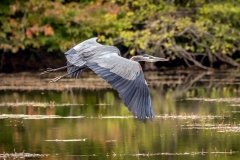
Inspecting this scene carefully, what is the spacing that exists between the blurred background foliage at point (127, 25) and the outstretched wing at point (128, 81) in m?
14.6

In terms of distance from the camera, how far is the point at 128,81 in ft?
26.9

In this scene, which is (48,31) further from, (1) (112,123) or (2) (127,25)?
(1) (112,123)

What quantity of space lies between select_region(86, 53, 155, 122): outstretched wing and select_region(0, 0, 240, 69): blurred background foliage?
14.6 meters

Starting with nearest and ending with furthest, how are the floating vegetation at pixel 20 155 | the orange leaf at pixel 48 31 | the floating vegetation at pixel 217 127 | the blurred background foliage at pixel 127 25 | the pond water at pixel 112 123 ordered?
the floating vegetation at pixel 20 155
the pond water at pixel 112 123
the floating vegetation at pixel 217 127
the blurred background foliage at pixel 127 25
the orange leaf at pixel 48 31

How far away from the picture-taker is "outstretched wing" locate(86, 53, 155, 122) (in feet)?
25.8

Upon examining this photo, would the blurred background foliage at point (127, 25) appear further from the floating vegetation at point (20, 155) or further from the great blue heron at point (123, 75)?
the floating vegetation at point (20, 155)

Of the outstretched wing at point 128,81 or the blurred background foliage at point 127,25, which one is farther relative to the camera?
the blurred background foliage at point 127,25

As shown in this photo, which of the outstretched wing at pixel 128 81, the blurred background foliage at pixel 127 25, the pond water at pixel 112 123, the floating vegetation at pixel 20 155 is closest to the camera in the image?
the outstretched wing at pixel 128 81

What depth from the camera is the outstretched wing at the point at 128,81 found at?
7863 millimetres

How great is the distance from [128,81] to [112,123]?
11.2 feet

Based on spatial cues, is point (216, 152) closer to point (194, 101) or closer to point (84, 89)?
point (194, 101)

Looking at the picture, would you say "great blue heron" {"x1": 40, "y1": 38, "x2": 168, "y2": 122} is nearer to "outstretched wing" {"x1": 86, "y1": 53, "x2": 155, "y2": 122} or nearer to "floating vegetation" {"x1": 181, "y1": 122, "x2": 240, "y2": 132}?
"outstretched wing" {"x1": 86, "y1": 53, "x2": 155, "y2": 122}

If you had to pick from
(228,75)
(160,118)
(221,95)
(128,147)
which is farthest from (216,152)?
(228,75)

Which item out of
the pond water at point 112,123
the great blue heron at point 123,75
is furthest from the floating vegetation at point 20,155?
the great blue heron at point 123,75
